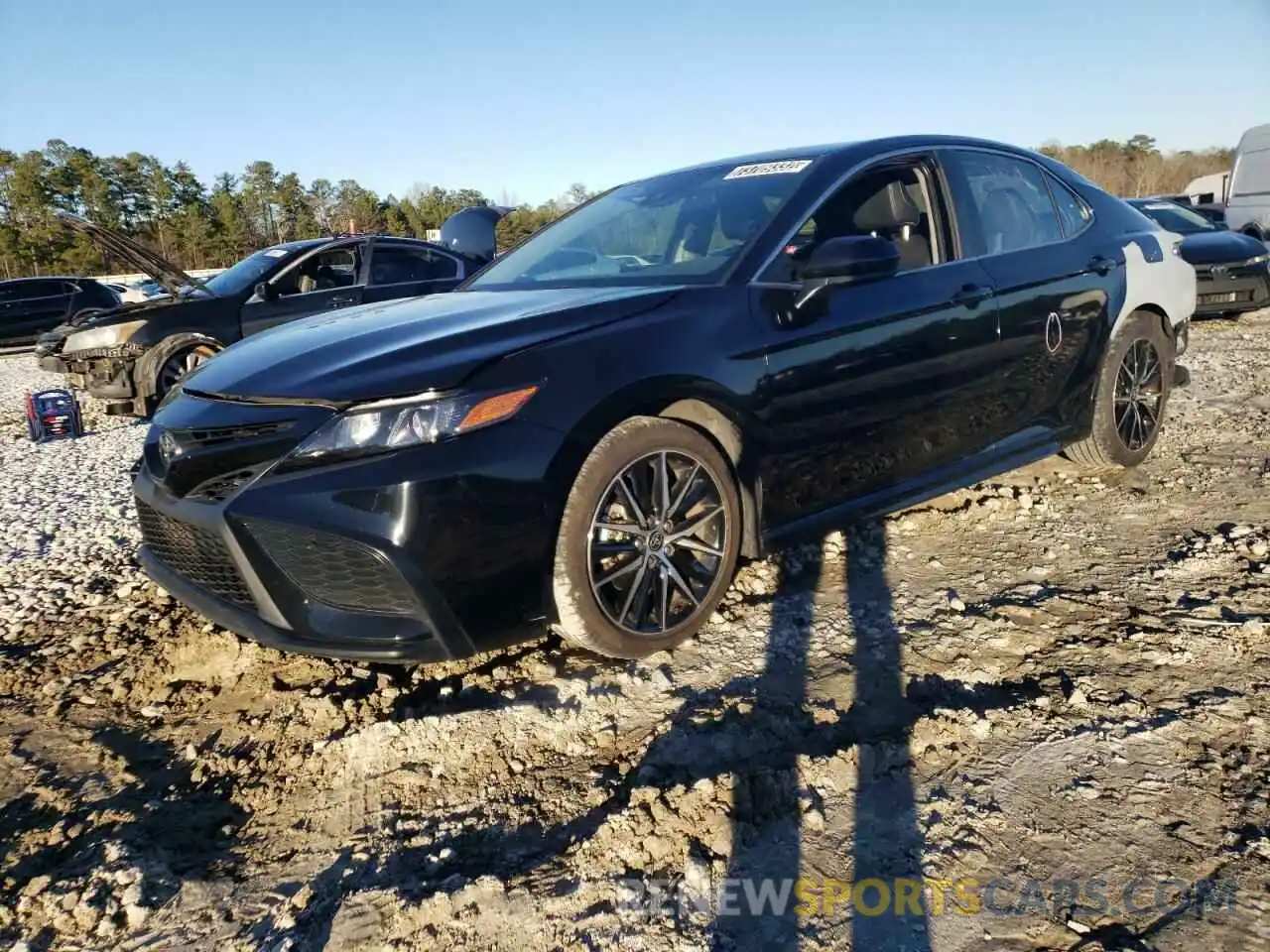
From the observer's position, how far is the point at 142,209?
143ft

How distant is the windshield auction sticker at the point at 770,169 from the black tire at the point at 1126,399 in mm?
1927

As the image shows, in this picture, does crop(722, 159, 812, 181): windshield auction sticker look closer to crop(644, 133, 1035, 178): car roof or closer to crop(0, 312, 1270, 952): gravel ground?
crop(644, 133, 1035, 178): car roof

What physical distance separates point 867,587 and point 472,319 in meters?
1.72

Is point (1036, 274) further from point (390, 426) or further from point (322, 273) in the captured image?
point (322, 273)

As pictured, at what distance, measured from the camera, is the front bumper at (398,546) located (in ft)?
7.22

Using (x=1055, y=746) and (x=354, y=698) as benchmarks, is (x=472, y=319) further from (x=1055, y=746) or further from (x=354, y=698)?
(x=1055, y=746)

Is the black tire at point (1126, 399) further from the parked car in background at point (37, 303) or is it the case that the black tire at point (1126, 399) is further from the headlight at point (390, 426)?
the parked car in background at point (37, 303)

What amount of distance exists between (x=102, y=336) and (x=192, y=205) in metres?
41.9

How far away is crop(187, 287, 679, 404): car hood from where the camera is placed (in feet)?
7.59

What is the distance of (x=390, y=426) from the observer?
2.24 metres

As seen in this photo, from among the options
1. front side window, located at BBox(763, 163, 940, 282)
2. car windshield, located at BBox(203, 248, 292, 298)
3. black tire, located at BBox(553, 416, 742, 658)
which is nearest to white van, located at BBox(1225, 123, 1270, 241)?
front side window, located at BBox(763, 163, 940, 282)

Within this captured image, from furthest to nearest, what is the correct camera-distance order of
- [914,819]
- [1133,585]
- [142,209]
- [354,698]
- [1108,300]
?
1. [142,209]
2. [1108,300]
3. [1133,585]
4. [354,698]
5. [914,819]

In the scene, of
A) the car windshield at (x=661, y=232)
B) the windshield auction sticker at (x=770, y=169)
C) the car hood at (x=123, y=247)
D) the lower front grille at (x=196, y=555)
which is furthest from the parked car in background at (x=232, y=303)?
the lower front grille at (x=196, y=555)

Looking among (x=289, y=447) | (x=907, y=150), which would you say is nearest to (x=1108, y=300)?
(x=907, y=150)
